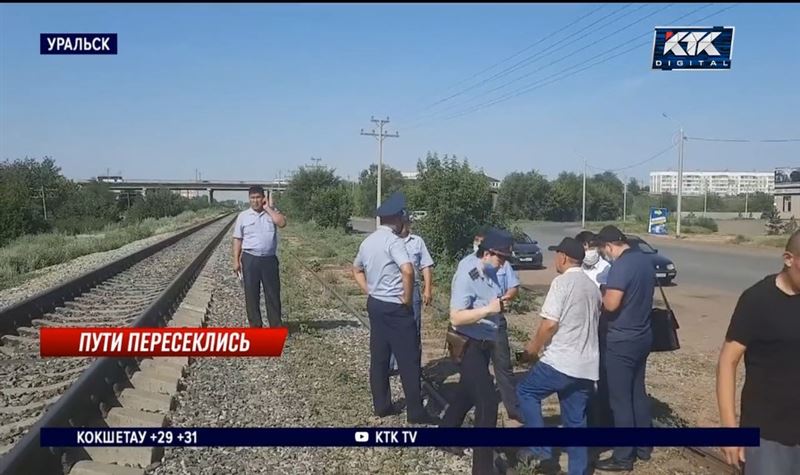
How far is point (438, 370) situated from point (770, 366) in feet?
15.5

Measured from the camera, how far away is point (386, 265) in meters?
5.33

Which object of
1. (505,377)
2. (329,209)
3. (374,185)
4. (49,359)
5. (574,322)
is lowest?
(49,359)

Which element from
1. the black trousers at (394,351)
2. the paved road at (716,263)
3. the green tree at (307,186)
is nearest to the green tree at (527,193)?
the paved road at (716,263)

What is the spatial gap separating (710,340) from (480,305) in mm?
7590

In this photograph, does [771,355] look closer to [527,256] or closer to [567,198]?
[567,198]

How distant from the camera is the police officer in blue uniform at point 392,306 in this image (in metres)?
5.28

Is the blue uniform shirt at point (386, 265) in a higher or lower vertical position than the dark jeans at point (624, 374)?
higher

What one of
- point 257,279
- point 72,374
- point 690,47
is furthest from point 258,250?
point 690,47

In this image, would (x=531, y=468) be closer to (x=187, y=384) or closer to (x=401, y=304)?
(x=401, y=304)

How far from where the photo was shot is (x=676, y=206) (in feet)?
57.9

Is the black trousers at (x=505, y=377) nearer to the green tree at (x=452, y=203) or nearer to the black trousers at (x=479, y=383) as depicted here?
the black trousers at (x=479, y=383)

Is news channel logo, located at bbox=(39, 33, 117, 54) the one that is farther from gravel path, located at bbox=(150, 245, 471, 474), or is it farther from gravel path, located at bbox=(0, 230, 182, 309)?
gravel path, located at bbox=(0, 230, 182, 309)

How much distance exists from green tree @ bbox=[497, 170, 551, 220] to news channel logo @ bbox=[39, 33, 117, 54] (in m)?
4.92

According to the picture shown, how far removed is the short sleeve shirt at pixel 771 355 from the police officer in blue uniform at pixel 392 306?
2692 millimetres
